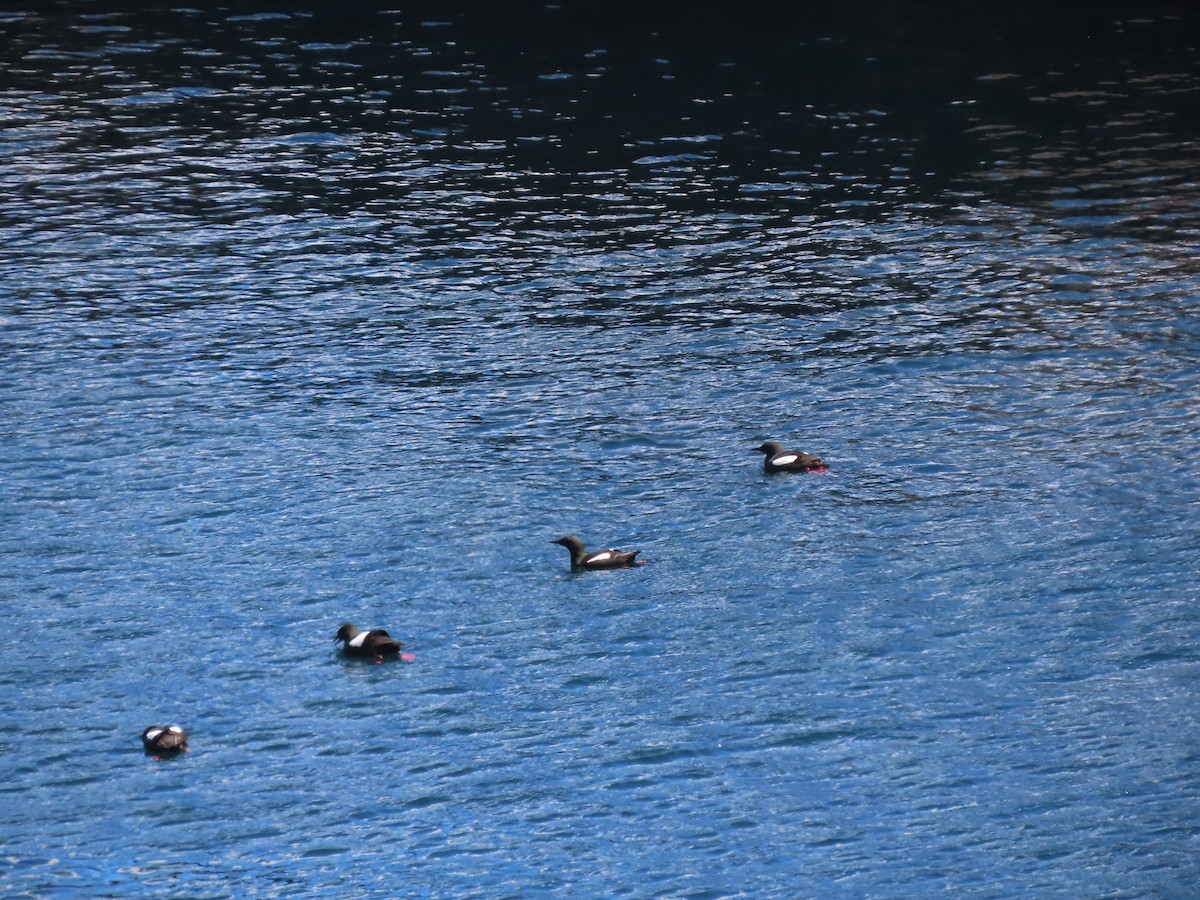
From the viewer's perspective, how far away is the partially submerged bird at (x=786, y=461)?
1438 inches

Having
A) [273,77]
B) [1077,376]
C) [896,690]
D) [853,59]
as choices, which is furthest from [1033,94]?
[896,690]

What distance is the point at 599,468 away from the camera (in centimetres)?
3762

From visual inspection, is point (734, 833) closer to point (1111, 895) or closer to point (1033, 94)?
point (1111, 895)

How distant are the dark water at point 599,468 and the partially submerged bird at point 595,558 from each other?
0.52 meters

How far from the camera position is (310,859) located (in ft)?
81.6

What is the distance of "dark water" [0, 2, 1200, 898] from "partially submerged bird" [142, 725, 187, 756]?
0.43 meters

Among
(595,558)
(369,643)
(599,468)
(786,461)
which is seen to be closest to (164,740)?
(369,643)

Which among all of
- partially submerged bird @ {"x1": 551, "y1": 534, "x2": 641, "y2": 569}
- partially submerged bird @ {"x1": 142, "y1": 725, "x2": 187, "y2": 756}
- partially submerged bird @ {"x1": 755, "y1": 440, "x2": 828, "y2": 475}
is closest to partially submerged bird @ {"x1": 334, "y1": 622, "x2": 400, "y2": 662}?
partially submerged bird @ {"x1": 142, "y1": 725, "x2": 187, "y2": 756}

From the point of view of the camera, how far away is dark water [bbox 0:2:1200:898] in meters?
25.9

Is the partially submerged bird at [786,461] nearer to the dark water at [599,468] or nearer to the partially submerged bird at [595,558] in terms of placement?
the dark water at [599,468]

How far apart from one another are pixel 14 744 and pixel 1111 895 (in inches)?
717

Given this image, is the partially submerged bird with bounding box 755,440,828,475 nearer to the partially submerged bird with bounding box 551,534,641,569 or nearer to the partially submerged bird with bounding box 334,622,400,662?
the partially submerged bird with bounding box 551,534,641,569

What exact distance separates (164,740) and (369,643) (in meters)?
4.18

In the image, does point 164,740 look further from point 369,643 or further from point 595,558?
point 595,558
